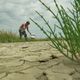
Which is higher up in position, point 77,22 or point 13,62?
point 77,22

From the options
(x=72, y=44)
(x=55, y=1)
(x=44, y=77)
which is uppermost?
(x=55, y=1)

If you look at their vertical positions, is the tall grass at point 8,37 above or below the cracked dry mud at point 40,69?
above

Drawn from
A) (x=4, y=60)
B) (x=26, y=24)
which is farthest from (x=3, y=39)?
(x=4, y=60)

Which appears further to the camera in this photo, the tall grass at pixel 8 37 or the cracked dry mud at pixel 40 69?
the tall grass at pixel 8 37

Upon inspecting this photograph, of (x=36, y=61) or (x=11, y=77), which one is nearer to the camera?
(x=11, y=77)

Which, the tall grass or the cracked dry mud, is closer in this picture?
the cracked dry mud

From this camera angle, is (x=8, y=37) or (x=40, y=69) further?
(x=8, y=37)

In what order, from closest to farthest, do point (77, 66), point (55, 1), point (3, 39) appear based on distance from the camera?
point (55, 1) → point (77, 66) → point (3, 39)

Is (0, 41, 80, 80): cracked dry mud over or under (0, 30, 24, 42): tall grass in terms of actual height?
under

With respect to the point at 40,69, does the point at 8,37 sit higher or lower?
higher

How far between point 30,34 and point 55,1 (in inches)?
473

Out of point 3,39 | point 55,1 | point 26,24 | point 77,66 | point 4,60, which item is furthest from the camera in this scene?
point 26,24

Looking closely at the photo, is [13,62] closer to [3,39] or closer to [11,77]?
[11,77]

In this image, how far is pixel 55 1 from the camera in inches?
180
